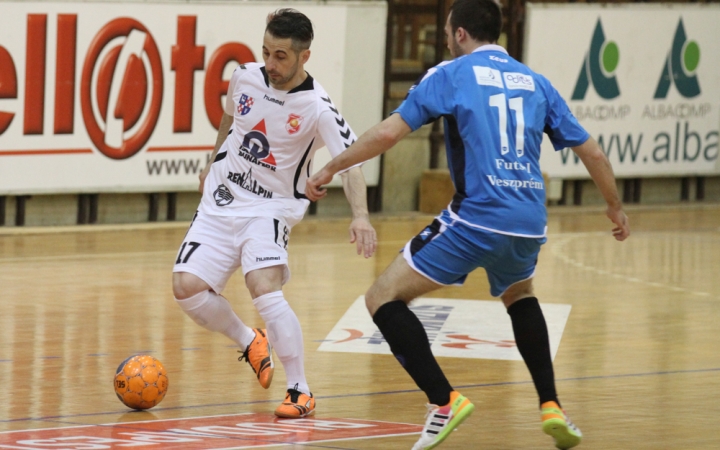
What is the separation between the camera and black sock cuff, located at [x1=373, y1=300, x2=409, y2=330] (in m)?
5.64

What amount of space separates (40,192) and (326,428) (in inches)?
362

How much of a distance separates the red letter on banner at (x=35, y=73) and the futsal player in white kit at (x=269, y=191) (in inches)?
318

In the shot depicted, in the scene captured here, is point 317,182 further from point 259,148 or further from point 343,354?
point 343,354

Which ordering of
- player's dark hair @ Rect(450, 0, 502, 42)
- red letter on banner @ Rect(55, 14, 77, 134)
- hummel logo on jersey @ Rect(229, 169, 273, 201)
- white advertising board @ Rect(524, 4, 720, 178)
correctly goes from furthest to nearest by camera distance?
white advertising board @ Rect(524, 4, 720, 178), red letter on banner @ Rect(55, 14, 77, 134), hummel logo on jersey @ Rect(229, 169, 273, 201), player's dark hair @ Rect(450, 0, 502, 42)

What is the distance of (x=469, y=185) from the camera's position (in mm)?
5613

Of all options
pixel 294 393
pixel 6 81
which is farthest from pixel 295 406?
pixel 6 81

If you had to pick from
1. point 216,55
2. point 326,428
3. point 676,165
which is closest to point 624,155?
point 676,165

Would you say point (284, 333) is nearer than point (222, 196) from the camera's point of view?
Yes

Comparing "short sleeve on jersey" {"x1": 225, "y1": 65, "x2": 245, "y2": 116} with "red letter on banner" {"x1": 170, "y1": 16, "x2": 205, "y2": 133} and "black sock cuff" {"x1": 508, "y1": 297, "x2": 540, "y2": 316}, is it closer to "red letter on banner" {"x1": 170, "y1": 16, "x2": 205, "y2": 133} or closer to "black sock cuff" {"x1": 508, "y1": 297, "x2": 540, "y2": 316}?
"black sock cuff" {"x1": 508, "y1": 297, "x2": 540, "y2": 316}

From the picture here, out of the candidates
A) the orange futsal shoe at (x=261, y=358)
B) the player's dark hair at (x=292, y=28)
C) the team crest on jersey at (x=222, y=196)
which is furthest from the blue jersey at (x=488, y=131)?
the orange futsal shoe at (x=261, y=358)

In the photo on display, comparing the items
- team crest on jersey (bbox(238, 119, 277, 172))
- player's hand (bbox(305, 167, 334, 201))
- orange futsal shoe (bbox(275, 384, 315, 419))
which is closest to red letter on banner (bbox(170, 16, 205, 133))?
team crest on jersey (bbox(238, 119, 277, 172))

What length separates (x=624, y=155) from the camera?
1992 centimetres

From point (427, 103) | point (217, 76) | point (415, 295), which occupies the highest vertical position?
point (427, 103)

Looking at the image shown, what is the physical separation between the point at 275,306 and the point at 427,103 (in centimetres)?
146
